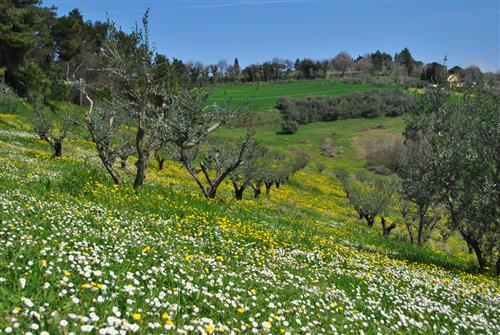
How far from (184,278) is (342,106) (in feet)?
438

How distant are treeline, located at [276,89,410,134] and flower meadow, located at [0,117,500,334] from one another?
378 feet

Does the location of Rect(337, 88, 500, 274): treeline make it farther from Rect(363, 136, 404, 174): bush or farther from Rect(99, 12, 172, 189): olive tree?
Rect(363, 136, 404, 174): bush

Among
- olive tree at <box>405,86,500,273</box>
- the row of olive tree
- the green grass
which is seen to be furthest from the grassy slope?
the green grass

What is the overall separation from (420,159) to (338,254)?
11.9 meters

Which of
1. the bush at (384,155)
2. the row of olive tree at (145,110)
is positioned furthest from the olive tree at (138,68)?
the bush at (384,155)

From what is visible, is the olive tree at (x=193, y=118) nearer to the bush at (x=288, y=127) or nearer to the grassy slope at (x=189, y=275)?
the grassy slope at (x=189, y=275)

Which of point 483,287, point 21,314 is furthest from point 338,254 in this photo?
point 21,314

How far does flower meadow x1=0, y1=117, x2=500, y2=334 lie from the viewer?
4.98m

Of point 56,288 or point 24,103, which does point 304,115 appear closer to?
point 24,103

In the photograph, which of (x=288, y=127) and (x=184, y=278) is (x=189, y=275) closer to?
(x=184, y=278)

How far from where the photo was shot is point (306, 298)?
773 cm

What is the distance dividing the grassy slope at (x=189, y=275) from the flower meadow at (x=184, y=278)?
1.2 inches

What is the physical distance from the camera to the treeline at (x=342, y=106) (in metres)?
130

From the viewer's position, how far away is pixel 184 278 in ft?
23.4
